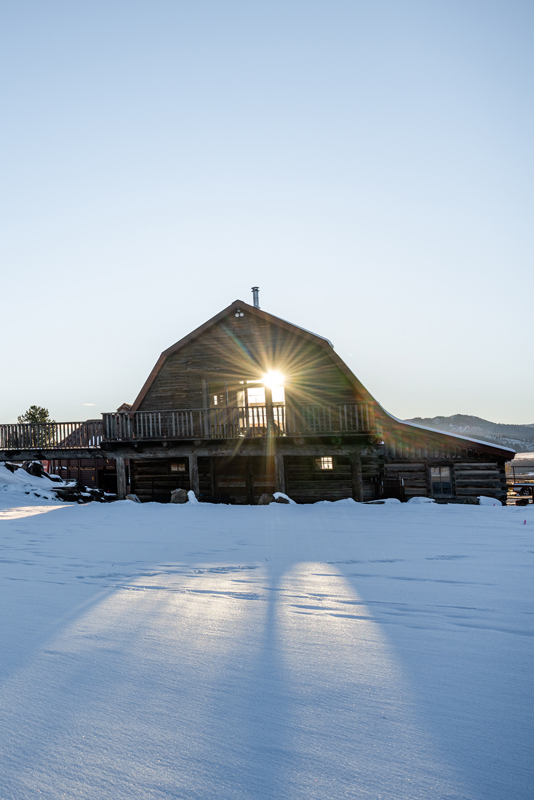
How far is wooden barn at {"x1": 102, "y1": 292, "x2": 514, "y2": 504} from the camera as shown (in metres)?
18.3

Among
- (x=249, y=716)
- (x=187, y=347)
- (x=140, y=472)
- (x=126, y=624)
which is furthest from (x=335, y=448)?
(x=249, y=716)

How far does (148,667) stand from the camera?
2906mm

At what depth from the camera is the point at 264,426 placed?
17797mm

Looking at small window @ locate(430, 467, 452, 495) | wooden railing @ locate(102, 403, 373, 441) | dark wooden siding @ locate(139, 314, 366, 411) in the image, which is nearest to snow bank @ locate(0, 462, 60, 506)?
wooden railing @ locate(102, 403, 373, 441)

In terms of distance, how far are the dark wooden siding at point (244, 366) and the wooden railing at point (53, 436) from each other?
2.37 meters

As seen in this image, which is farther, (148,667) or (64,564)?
(64,564)

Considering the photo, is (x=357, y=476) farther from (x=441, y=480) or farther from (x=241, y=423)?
(x=241, y=423)

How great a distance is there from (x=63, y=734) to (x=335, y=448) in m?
14.9

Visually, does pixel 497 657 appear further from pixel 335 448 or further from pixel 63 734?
pixel 335 448

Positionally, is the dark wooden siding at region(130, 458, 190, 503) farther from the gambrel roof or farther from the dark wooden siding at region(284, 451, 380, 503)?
the dark wooden siding at region(284, 451, 380, 503)

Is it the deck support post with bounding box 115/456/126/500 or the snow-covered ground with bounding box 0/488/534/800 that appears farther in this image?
the deck support post with bounding box 115/456/126/500

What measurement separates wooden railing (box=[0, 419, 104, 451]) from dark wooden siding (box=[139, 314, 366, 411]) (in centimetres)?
237

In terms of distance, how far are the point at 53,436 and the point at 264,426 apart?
8.13m

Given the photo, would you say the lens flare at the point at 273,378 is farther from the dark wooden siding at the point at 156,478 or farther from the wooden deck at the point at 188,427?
the dark wooden siding at the point at 156,478
